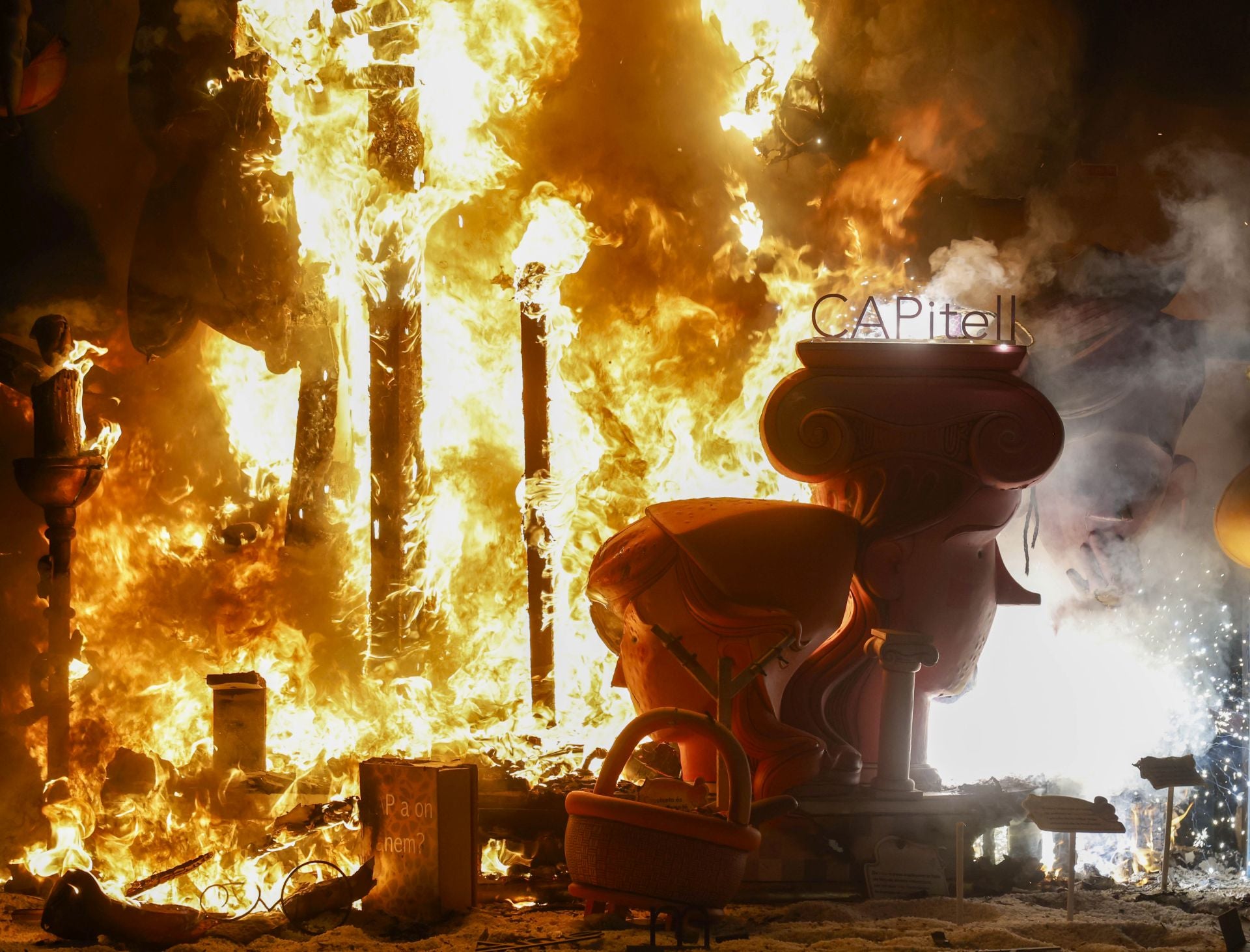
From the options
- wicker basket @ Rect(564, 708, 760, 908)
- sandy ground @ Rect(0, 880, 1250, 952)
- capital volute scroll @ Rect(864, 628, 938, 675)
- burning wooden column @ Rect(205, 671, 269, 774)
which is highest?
capital volute scroll @ Rect(864, 628, 938, 675)

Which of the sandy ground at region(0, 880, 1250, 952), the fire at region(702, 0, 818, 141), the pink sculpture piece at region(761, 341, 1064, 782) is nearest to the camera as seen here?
the sandy ground at region(0, 880, 1250, 952)

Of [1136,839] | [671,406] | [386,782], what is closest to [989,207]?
[671,406]

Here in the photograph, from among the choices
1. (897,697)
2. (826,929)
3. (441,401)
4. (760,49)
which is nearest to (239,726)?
(441,401)

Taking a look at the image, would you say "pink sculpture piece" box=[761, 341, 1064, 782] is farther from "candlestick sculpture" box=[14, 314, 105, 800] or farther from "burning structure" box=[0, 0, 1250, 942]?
"candlestick sculpture" box=[14, 314, 105, 800]

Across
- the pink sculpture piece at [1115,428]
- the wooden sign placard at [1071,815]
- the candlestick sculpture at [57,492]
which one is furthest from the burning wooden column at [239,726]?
the pink sculpture piece at [1115,428]

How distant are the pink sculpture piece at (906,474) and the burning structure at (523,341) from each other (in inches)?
41.1

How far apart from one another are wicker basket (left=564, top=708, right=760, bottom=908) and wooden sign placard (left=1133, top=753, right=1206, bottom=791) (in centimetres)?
267

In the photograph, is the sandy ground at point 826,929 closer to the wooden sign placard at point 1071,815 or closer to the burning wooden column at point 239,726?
the wooden sign placard at point 1071,815

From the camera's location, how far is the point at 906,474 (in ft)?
26.6

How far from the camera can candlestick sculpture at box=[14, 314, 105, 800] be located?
9.29 m

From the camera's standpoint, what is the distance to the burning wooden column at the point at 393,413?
387 inches

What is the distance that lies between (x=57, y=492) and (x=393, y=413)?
2237 mm

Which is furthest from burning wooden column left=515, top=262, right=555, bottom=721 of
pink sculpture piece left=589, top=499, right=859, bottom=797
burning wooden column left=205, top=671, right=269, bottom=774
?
burning wooden column left=205, top=671, right=269, bottom=774

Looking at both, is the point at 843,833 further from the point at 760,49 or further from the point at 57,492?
the point at 760,49
